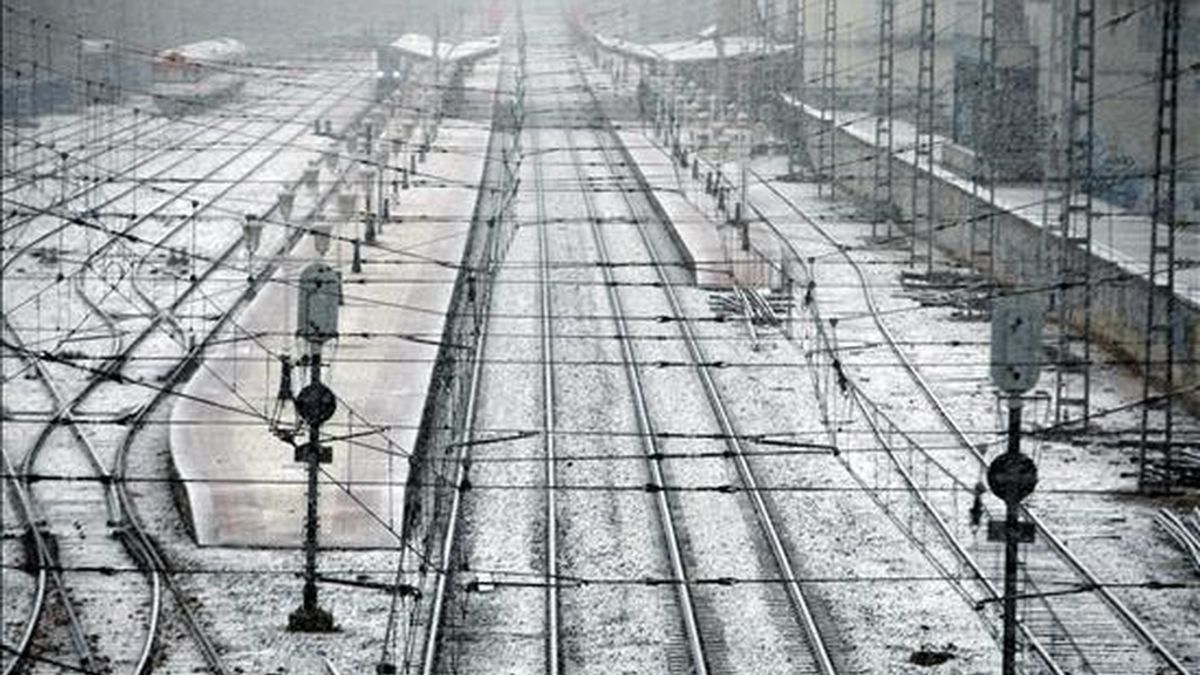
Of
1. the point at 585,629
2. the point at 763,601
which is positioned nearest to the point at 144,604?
the point at 585,629

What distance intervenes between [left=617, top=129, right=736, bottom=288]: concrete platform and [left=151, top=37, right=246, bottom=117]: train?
18.8 ft

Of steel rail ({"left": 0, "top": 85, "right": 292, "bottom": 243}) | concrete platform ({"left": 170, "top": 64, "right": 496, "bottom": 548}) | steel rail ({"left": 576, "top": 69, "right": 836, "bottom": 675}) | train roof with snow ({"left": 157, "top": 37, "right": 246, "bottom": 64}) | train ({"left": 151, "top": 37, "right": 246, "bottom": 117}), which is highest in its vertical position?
train roof with snow ({"left": 157, "top": 37, "right": 246, "bottom": 64})

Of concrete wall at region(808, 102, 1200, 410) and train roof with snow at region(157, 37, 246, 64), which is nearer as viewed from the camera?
concrete wall at region(808, 102, 1200, 410)

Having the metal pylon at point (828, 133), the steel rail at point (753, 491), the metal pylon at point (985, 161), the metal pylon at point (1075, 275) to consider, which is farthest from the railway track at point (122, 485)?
the metal pylon at point (828, 133)

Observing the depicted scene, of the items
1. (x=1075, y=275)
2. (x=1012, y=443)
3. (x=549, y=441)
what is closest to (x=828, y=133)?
(x=1075, y=275)

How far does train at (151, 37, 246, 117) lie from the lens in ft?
92.6

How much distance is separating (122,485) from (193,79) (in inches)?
654

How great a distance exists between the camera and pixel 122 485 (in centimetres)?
1352

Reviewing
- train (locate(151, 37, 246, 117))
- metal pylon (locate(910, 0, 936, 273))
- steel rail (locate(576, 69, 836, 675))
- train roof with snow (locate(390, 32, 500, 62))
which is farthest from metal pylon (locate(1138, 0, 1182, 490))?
train roof with snow (locate(390, 32, 500, 62))

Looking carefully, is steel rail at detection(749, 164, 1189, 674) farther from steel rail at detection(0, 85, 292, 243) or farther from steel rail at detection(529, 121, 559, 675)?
steel rail at detection(0, 85, 292, 243)

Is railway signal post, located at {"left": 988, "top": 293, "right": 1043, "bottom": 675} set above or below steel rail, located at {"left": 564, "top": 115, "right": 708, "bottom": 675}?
above

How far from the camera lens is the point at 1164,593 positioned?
1163cm

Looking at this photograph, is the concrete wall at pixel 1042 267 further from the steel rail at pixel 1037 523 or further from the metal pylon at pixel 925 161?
the steel rail at pixel 1037 523

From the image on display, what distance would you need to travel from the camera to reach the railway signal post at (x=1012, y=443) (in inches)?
333
